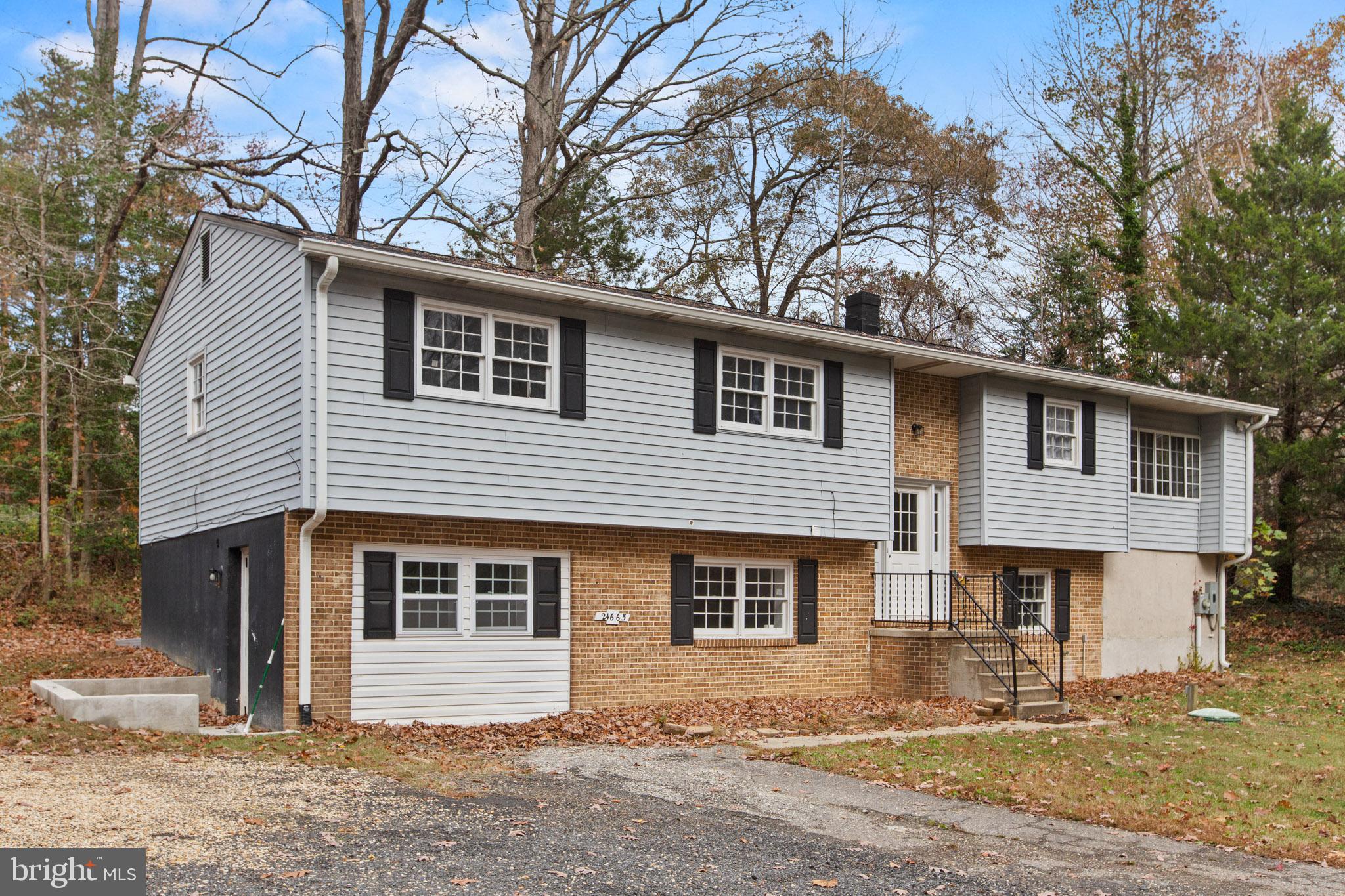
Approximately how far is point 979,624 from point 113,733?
12.4 m

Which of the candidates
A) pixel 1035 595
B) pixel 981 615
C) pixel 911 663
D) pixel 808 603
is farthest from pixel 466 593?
pixel 1035 595

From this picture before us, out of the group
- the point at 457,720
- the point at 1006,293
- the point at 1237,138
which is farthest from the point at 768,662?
the point at 1237,138

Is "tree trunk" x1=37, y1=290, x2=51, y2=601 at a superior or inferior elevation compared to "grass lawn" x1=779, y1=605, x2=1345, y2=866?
superior

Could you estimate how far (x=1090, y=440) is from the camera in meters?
Result: 20.7

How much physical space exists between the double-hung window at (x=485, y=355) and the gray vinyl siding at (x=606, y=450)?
145mm

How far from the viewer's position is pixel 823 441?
17141 mm

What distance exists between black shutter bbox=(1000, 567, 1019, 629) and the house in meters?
0.06

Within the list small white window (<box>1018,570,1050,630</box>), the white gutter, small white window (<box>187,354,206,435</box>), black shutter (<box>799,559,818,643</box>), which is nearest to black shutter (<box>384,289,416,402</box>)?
the white gutter

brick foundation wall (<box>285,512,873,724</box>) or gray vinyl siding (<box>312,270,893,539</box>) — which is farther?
gray vinyl siding (<box>312,270,893,539</box>)

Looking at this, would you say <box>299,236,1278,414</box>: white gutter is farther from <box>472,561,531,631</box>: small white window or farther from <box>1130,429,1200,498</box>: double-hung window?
<box>472,561,531,631</box>: small white window

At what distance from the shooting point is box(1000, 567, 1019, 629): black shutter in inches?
773

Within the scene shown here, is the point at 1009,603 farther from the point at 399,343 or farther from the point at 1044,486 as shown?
the point at 399,343

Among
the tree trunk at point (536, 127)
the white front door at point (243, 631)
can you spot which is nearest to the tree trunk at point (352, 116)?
the tree trunk at point (536, 127)

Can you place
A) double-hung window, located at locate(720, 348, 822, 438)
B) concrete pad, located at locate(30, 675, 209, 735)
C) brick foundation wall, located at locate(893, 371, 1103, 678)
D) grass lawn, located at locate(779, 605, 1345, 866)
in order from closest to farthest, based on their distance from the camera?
grass lawn, located at locate(779, 605, 1345, 866), concrete pad, located at locate(30, 675, 209, 735), double-hung window, located at locate(720, 348, 822, 438), brick foundation wall, located at locate(893, 371, 1103, 678)
